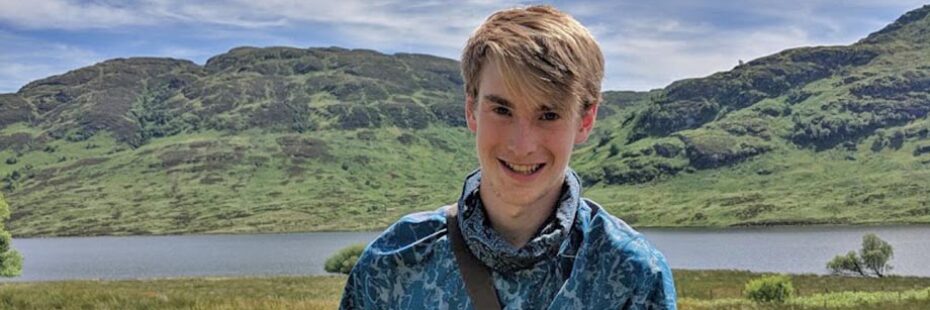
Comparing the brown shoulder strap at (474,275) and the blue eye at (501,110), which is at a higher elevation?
the blue eye at (501,110)

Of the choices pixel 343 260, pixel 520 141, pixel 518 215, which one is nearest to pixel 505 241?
pixel 518 215

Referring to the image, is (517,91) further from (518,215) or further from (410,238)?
(410,238)

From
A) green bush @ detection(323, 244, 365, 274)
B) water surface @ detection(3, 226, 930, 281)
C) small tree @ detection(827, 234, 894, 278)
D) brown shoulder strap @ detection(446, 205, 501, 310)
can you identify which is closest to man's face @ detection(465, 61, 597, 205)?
brown shoulder strap @ detection(446, 205, 501, 310)

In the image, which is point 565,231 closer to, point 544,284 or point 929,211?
point 544,284

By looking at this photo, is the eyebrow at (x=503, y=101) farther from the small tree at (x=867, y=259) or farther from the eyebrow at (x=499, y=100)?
the small tree at (x=867, y=259)

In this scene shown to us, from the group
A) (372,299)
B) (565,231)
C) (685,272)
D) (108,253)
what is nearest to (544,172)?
(565,231)

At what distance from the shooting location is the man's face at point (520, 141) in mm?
2334

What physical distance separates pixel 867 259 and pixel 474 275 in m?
67.6

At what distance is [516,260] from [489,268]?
93mm

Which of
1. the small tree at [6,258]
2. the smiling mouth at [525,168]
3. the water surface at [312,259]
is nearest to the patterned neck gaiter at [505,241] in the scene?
the smiling mouth at [525,168]

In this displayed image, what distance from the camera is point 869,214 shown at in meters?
A: 187

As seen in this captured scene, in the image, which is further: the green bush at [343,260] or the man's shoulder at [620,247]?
the green bush at [343,260]

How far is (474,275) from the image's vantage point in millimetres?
2258

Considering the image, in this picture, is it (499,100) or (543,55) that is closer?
(543,55)
